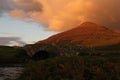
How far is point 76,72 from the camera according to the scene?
98.3ft

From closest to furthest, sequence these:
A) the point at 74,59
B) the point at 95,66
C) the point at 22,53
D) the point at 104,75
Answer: the point at 104,75
the point at 95,66
the point at 74,59
the point at 22,53

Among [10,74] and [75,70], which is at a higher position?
[75,70]

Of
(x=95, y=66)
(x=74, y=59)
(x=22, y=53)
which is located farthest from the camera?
(x=22, y=53)

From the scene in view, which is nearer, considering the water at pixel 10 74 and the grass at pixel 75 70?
the grass at pixel 75 70

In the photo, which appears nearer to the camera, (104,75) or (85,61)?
Result: (104,75)

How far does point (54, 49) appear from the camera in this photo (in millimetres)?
118062

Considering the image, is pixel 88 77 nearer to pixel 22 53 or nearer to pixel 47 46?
pixel 47 46

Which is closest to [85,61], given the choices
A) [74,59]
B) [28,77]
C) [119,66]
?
[74,59]

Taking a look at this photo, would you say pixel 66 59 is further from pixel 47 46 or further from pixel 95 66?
pixel 47 46

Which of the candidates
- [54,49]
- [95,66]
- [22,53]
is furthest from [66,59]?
[22,53]

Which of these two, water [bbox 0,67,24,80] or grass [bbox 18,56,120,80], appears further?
water [bbox 0,67,24,80]

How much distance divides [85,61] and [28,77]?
5.68 meters

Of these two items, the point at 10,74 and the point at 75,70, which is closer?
the point at 75,70

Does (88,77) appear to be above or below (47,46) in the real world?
below
